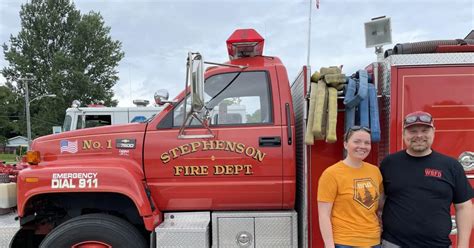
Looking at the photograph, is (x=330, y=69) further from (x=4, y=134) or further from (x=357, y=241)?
(x=4, y=134)

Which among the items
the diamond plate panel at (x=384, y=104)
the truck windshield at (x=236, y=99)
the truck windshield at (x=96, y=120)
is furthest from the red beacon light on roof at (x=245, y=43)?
the truck windshield at (x=96, y=120)

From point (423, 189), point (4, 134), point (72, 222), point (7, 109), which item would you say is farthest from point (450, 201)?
point (4, 134)

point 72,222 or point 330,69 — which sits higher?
point 330,69

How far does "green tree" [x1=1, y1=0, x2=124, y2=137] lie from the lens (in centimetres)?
3684

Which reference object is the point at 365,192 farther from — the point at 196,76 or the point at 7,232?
the point at 7,232

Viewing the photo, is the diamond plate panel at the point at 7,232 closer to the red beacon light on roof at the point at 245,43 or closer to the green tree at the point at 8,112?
the red beacon light on roof at the point at 245,43

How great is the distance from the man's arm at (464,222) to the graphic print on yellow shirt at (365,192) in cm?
50

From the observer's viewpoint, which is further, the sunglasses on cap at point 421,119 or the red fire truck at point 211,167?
the red fire truck at point 211,167

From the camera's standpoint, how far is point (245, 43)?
359 cm

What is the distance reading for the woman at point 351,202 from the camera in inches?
96.3

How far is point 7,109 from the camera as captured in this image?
4322 centimetres

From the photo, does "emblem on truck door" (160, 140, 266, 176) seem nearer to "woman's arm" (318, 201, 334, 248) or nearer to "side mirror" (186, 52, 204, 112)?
"side mirror" (186, 52, 204, 112)

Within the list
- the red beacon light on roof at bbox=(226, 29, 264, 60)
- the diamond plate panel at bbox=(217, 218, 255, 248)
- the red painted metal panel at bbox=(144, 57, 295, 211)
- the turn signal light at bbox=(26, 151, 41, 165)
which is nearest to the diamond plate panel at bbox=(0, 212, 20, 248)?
the turn signal light at bbox=(26, 151, 41, 165)

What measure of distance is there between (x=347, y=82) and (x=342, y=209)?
113cm
